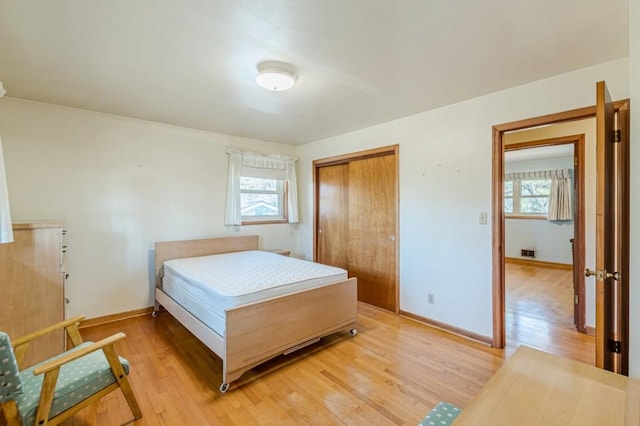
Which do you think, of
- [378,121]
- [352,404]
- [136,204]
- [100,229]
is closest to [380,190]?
[378,121]

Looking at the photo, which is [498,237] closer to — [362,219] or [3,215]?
[362,219]

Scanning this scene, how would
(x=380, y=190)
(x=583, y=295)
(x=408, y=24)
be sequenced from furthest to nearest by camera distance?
(x=380, y=190) < (x=583, y=295) < (x=408, y=24)

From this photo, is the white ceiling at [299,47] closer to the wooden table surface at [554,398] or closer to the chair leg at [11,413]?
the wooden table surface at [554,398]

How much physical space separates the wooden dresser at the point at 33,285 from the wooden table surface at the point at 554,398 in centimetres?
286

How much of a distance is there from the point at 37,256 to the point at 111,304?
56.9 inches

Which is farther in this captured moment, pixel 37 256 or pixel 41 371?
pixel 37 256

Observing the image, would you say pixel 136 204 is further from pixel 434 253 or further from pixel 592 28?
pixel 592 28

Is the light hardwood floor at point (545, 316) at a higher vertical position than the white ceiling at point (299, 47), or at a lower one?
lower

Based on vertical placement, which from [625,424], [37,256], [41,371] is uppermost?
[37,256]

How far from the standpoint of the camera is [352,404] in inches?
76.9

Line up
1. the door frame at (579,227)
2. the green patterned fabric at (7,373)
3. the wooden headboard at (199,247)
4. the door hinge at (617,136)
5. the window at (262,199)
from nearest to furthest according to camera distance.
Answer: the green patterned fabric at (7,373) → the door hinge at (617,136) → the door frame at (579,227) → the wooden headboard at (199,247) → the window at (262,199)

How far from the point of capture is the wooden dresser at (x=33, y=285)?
6.70 feet

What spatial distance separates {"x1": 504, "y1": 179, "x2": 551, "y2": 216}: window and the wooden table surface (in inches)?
253

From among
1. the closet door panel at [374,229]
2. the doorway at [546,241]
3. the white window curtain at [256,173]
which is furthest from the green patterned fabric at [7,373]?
the doorway at [546,241]
